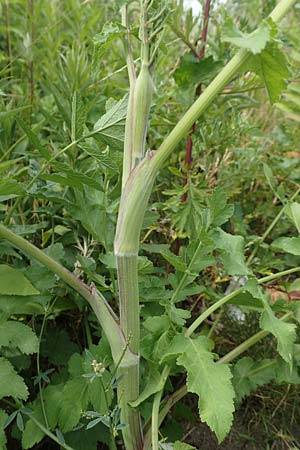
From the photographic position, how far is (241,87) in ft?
4.67

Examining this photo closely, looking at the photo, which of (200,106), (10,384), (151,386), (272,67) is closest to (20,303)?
(10,384)

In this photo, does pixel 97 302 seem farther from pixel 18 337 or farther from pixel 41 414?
pixel 41 414

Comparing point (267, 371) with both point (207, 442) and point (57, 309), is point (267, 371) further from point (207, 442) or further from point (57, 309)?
point (57, 309)

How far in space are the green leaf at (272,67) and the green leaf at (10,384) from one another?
0.62 meters

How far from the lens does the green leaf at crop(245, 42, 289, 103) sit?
2.70 ft

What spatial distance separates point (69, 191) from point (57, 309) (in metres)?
0.28

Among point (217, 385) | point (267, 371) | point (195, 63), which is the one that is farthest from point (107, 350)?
point (195, 63)

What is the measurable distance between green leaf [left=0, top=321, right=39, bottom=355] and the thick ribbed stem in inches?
6.4

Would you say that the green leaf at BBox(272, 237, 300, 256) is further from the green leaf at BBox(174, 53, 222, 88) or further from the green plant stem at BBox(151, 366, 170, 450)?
the green leaf at BBox(174, 53, 222, 88)

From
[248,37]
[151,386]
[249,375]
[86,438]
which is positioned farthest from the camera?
[249,375]

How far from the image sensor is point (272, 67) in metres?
0.85

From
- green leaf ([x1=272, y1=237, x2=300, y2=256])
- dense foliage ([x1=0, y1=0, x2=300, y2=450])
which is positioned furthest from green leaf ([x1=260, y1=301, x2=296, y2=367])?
green leaf ([x1=272, y1=237, x2=300, y2=256])

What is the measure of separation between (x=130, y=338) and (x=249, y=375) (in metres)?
0.39

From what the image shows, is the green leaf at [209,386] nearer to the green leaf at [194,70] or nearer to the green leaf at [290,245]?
the green leaf at [290,245]
